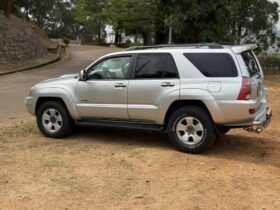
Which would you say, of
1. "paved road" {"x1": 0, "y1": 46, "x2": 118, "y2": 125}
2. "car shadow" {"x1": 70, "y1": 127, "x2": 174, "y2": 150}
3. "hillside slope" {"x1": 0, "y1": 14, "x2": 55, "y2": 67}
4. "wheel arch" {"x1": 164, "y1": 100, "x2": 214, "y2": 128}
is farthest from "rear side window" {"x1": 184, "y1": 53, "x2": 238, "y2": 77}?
"hillside slope" {"x1": 0, "y1": 14, "x2": 55, "y2": 67}

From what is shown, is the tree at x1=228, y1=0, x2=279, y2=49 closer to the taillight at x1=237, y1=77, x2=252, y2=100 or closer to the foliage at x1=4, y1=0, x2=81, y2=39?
the taillight at x1=237, y1=77, x2=252, y2=100

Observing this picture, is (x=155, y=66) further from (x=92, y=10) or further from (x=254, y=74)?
(x=92, y=10)

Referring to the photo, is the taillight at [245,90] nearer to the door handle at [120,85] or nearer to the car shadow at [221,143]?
the car shadow at [221,143]

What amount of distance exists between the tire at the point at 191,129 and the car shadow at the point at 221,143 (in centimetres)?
22

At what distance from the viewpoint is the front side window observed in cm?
812

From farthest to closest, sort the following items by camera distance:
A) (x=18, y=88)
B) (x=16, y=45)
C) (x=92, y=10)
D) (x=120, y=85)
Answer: (x=92, y=10) → (x=16, y=45) → (x=18, y=88) → (x=120, y=85)

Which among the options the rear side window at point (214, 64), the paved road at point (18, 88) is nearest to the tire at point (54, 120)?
the paved road at point (18, 88)

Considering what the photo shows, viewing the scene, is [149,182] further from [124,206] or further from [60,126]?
[60,126]

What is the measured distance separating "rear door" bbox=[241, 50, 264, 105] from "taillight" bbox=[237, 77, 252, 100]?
0.51ft

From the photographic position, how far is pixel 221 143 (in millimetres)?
8391

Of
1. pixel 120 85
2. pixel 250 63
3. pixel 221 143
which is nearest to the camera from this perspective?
pixel 250 63

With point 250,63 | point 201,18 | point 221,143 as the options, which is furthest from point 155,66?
point 201,18

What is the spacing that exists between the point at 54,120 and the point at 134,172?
265 cm

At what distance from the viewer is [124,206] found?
213 inches
